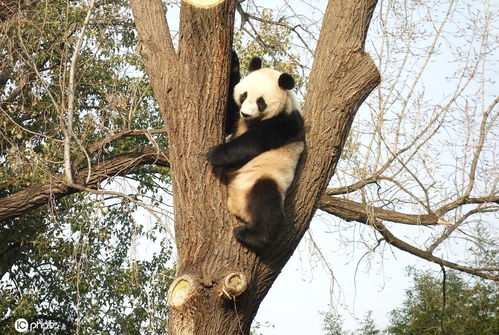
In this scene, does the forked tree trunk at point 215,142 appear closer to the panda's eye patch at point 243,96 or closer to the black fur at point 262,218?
the black fur at point 262,218

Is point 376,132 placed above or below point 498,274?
above

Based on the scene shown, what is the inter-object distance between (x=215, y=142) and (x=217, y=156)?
0.11 meters

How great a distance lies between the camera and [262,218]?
397cm

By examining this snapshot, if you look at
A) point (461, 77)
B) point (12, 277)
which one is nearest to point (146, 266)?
point (12, 277)

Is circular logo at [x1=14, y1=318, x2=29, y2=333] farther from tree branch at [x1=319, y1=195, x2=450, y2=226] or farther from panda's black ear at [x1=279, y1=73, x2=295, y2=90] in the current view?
panda's black ear at [x1=279, y1=73, x2=295, y2=90]

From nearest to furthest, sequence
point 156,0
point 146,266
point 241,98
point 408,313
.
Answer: point 156,0
point 241,98
point 146,266
point 408,313

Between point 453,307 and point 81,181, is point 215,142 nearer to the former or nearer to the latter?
point 81,181

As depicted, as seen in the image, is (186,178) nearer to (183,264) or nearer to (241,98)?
(183,264)

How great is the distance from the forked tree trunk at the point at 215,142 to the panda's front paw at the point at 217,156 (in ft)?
0.13

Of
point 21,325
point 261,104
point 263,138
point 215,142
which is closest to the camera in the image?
point 215,142

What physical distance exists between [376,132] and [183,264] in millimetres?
3086

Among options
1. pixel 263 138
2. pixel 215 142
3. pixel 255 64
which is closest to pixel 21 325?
pixel 255 64

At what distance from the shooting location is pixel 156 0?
14.5ft

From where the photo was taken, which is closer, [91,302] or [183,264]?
[183,264]
